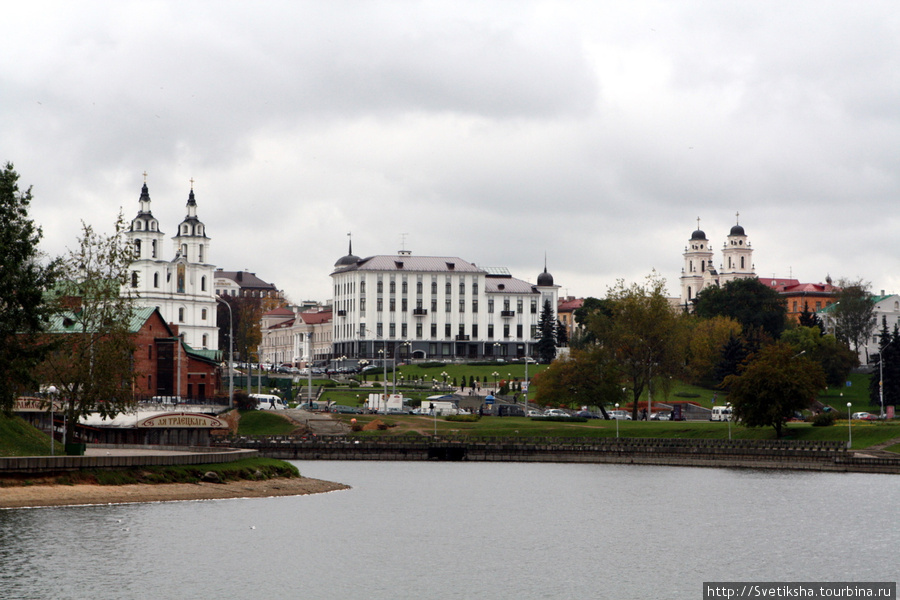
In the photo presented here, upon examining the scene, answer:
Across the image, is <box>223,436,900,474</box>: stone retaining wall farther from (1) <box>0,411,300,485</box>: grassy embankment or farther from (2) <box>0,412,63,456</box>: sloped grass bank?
(2) <box>0,412,63,456</box>: sloped grass bank

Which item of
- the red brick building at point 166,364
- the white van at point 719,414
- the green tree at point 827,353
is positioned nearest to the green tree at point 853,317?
the green tree at point 827,353

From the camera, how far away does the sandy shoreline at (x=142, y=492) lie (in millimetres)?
53062

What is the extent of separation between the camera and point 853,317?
187 metres

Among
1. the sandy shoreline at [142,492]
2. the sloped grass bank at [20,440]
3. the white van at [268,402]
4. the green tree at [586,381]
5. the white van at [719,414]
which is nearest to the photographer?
the sandy shoreline at [142,492]

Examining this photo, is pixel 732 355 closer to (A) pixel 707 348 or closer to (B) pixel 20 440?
(A) pixel 707 348

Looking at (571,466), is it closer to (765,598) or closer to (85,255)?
(85,255)

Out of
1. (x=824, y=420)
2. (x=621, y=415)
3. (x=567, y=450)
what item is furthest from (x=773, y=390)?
(x=621, y=415)

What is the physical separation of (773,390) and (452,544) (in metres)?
53.9

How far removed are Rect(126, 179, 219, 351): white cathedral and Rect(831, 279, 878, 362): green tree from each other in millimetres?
91967

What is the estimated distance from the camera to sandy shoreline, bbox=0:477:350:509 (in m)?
53.1

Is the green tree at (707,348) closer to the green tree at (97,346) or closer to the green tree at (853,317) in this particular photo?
the green tree at (853,317)

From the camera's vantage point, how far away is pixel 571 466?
318 ft

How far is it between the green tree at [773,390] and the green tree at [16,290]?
189 feet

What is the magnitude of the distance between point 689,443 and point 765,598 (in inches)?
2387
